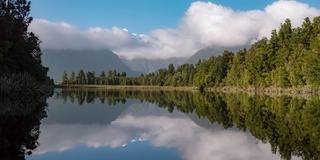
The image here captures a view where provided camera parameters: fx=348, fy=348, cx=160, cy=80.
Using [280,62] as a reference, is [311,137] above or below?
below

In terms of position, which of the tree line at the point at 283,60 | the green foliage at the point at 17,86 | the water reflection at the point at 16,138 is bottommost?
the water reflection at the point at 16,138

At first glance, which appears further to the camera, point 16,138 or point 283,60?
point 283,60

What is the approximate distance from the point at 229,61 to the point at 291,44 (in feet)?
159

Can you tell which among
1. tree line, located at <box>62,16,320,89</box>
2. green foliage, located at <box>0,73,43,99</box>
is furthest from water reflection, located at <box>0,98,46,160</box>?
tree line, located at <box>62,16,320,89</box>

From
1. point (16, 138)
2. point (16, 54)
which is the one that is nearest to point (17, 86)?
point (16, 54)

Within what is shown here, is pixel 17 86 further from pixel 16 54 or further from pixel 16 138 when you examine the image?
pixel 16 138

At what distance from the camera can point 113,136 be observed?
17891 mm

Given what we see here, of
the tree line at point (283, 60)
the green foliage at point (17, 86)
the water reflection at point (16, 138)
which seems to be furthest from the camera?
the tree line at point (283, 60)

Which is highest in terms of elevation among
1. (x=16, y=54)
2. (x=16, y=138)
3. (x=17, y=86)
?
(x=16, y=54)

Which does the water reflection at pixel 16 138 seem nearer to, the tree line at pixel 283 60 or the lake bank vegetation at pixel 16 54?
the lake bank vegetation at pixel 16 54

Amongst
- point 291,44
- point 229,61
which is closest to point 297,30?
point 291,44

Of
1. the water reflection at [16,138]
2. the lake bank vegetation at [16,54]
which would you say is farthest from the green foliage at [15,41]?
the water reflection at [16,138]

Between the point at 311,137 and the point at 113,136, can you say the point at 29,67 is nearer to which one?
the point at 113,136

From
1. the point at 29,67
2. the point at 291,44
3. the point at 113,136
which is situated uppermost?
the point at 291,44
